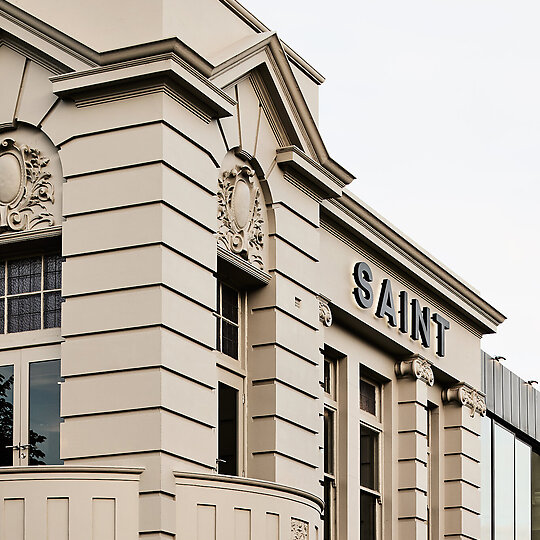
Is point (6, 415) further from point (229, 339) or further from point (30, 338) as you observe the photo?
point (229, 339)

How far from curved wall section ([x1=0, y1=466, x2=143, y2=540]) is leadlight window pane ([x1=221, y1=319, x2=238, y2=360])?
3607mm

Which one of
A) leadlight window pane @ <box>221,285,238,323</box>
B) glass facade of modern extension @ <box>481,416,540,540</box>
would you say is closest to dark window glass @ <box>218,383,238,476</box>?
leadlight window pane @ <box>221,285,238,323</box>

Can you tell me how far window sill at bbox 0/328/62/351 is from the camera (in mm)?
17422

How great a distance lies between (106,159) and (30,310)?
2.13 meters

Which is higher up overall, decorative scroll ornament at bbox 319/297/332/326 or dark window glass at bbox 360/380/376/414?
decorative scroll ornament at bbox 319/297/332/326

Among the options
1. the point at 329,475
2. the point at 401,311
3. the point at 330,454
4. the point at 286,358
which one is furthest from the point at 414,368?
the point at 286,358

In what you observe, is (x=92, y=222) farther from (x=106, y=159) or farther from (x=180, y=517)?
(x=180, y=517)

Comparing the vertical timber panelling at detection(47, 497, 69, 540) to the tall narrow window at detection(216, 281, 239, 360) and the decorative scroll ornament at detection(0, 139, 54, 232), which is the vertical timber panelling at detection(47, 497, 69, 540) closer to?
the decorative scroll ornament at detection(0, 139, 54, 232)

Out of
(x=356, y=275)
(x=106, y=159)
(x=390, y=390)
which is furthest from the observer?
(x=390, y=390)

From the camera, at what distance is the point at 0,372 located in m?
17.7

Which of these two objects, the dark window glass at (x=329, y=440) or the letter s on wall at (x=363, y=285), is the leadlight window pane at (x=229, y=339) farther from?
the letter s on wall at (x=363, y=285)

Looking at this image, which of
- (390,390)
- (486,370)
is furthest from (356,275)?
(486,370)

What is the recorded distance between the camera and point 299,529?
1761 cm

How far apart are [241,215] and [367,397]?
259 inches
